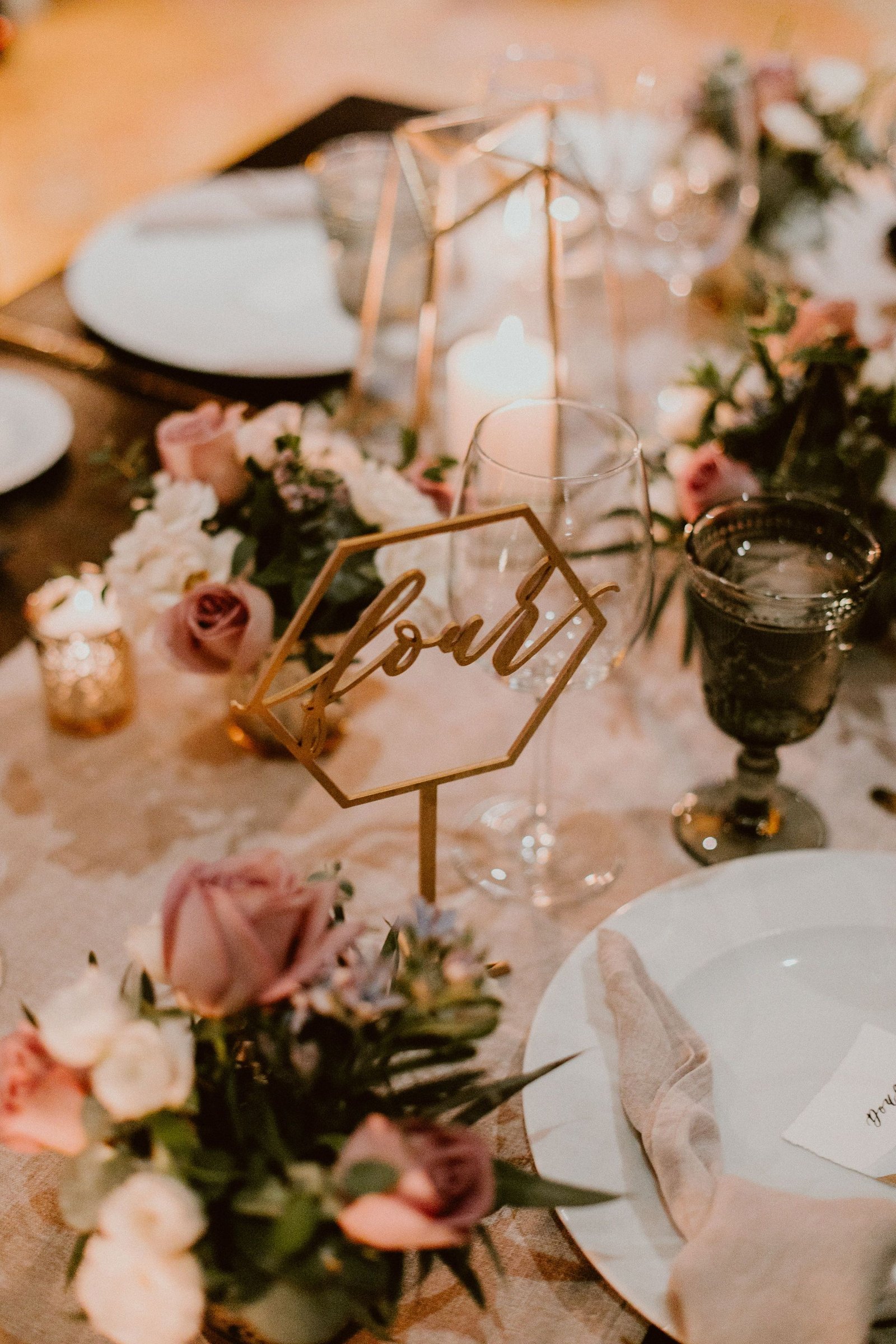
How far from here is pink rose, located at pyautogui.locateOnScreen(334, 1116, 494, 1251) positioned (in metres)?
0.45

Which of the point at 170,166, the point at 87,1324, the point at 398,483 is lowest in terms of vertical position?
the point at 170,166

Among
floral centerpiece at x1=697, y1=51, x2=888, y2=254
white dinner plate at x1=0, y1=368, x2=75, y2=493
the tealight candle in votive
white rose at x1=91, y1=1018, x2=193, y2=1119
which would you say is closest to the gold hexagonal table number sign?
white rose at x1=91, y1=1018, x2=193, y2=1119

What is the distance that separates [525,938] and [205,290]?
3.45ft

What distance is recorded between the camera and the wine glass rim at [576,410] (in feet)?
2.30

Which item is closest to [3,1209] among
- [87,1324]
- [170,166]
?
[87,1324]

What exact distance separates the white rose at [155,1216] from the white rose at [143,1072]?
29 millimetres

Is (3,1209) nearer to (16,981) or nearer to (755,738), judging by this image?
(16,981)

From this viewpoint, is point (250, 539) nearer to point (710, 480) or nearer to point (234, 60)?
point (710, 480)

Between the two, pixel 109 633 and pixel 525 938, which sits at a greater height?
pixel 109 633

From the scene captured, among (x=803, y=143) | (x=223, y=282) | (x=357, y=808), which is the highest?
(x=803, y=143)

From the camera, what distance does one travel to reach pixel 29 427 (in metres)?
1.29

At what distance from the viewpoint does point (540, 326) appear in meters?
1.52

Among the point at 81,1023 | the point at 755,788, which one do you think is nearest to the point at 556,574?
the point at 755,788

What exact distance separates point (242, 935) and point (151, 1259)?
5.1 inches
